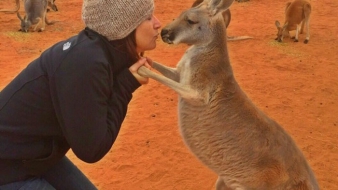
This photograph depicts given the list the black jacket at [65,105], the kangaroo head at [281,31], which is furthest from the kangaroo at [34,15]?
the black jacket at [65,105]

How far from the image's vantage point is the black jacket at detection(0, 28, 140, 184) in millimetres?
1836

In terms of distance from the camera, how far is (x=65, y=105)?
1.84 m

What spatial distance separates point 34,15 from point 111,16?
773 centimetres

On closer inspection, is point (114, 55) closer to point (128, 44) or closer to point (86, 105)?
point (128, 44)

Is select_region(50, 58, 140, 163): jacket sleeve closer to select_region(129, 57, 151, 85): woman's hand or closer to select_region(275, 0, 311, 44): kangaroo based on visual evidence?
select_region(129, 57, 151, 85): woman's hand

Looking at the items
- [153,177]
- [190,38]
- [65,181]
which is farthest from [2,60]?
[65,181]

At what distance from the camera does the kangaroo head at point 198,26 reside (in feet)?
10.3

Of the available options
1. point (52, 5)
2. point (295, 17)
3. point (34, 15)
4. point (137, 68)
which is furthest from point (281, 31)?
point (137, 68)

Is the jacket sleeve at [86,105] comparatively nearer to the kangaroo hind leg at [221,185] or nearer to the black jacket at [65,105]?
the black jacket at [65,105]

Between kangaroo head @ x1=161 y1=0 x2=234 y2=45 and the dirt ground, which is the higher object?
kangaroo head @ x1=161 y1=0 x2=234 y2=45

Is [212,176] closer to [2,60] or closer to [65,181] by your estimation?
[65,181]

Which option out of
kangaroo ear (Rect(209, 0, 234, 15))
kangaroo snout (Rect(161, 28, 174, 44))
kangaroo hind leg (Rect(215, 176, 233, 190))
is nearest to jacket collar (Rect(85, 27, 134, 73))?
kangaroo snout (Rect(161, 28, 174, 44))

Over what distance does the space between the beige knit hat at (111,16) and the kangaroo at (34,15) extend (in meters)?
7.55

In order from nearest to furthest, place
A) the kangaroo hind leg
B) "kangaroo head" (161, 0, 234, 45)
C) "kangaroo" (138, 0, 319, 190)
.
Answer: "kangaroo" (138, 0, 319, 190) → "kangaroo head" (161, 0, 234, 45) → the kangaroo hind leg
